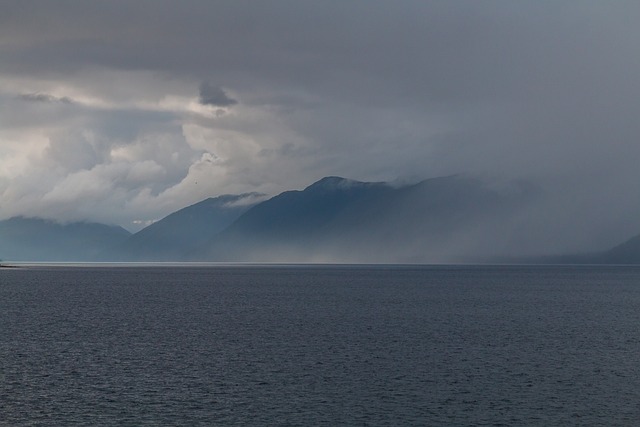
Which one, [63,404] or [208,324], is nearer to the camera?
[63,404]

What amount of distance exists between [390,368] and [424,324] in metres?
50.9

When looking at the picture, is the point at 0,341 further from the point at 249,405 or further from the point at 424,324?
the point at 424,324

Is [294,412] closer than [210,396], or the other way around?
[294,412]

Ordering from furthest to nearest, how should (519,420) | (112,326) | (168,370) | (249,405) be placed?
(112,326), (168,370), (249,405), (519,420)

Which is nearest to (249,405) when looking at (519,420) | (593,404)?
(519,420)

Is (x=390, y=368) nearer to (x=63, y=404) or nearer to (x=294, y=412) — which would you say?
(x=294, y=412)

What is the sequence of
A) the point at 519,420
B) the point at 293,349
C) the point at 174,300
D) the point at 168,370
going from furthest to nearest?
the point at 174,300 < the point at 293,349 < the point at 168,370 < the point at 519,420

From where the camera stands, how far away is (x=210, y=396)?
68188mm

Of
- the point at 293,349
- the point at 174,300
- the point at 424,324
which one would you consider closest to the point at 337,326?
the point at 424,324

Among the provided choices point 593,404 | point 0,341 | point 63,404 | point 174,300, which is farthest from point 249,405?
point 174,300

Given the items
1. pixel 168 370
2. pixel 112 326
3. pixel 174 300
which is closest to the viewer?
pixel 168 370

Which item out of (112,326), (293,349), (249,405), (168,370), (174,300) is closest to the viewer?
(249,405)

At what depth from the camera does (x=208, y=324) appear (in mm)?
131875

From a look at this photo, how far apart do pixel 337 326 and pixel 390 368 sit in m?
45.0
